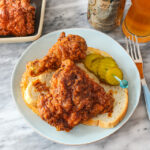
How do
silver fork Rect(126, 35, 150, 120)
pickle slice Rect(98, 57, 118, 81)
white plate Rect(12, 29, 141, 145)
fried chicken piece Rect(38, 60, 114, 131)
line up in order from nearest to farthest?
fried chicken piece Rect(38, 60, 114, 131), white plate Rect(12, 29, 141, 145), pickle slice Rect(98, 57, 118, 81), silver fork Rect(126, 35, 150, 120)

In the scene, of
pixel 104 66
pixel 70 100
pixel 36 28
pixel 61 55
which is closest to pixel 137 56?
pixel 104 66

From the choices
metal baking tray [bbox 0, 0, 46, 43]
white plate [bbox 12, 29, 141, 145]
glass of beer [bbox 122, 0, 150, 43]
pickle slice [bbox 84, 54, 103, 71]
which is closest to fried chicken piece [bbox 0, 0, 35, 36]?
metal baking tray [bbox 0, 0, 46, 43]

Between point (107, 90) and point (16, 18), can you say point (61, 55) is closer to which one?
point (107, 90)

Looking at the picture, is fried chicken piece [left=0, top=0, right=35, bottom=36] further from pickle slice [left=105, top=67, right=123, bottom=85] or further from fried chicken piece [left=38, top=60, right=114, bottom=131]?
pickle slice [left=105, top=67, right=123, bottom=85]

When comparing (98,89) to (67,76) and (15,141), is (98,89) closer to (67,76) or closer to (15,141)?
(67,76)

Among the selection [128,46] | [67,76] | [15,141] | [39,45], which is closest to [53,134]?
[15,141]

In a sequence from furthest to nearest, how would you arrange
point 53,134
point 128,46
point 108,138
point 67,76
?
point 128,46
point 108,138
point 53,134
point 67,76
